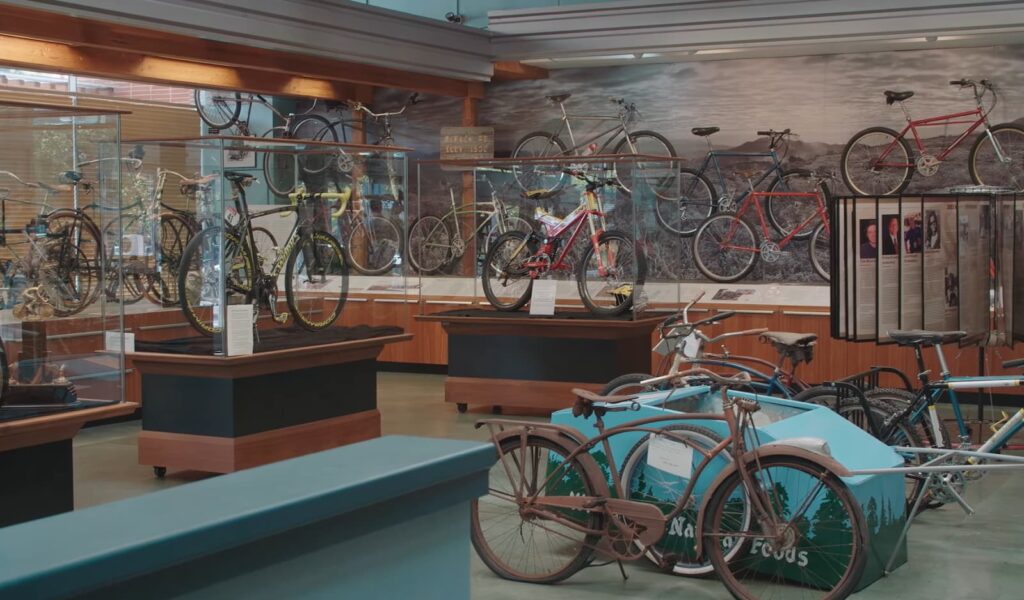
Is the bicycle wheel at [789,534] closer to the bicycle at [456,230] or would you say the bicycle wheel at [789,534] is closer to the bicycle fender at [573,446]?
the bicycle fender at [573,446]

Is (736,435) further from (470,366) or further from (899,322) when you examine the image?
(470,366)

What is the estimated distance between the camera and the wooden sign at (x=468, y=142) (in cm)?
1208

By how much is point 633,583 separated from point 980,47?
7.72m

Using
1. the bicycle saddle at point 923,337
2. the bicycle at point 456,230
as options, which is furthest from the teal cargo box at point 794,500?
the bicycle at point 456,230


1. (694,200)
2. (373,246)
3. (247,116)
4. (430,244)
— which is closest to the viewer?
(373,246)

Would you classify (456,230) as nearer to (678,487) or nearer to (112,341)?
(112,341)

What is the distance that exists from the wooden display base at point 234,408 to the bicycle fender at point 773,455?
3.21m

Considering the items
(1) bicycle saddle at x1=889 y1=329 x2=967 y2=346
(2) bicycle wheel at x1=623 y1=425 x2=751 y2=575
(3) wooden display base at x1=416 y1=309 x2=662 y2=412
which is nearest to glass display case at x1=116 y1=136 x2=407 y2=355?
(3) wooden display base at x1=416 y1=309 x2=662 y2=412

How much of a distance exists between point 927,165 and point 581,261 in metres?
3.67

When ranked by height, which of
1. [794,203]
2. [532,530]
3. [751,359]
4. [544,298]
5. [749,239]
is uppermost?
[794,203]

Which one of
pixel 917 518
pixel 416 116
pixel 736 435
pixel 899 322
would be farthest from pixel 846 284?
pixel 416 116

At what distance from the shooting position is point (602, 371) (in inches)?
373

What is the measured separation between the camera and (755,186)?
11.9 meters

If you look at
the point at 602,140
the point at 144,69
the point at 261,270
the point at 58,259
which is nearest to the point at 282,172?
the point at 261,270
